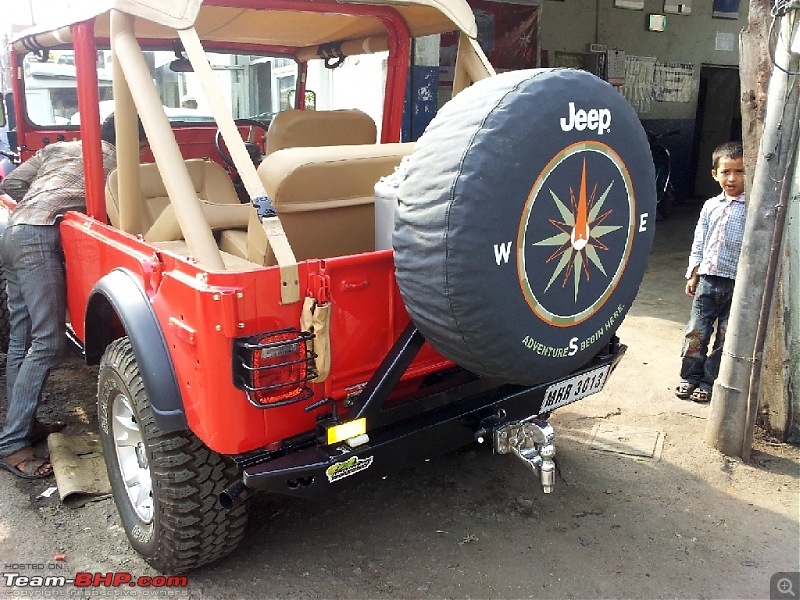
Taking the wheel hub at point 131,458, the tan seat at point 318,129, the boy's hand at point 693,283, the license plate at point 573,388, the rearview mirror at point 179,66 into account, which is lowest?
the wheel hub at point 131,458

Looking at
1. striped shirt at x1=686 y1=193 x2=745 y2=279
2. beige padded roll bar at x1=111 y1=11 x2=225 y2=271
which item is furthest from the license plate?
striped shirt at x1=686 y1=193 x2=745 y2=279

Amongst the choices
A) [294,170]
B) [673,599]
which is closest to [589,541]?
[673,599]

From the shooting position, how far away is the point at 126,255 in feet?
8.42

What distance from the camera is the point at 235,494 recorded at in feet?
7.59

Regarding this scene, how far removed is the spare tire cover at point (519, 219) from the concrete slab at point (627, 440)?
1.55 m

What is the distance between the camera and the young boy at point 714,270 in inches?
156

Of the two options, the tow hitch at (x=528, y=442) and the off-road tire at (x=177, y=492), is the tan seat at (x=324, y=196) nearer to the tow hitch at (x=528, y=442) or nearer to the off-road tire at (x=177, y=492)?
the off-road tire at (x=177, y=492)

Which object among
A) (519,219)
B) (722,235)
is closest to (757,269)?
(722,235)

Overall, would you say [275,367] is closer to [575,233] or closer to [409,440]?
[409,440]

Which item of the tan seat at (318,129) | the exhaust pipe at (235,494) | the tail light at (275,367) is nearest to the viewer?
the tail light at (275,367)

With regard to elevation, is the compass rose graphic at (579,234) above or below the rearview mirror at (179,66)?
below

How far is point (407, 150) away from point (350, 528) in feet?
5.17

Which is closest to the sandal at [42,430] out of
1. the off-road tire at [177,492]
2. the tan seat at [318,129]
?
the off-road tire at [177,492]

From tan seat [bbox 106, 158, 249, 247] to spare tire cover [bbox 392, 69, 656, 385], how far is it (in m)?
1.21
